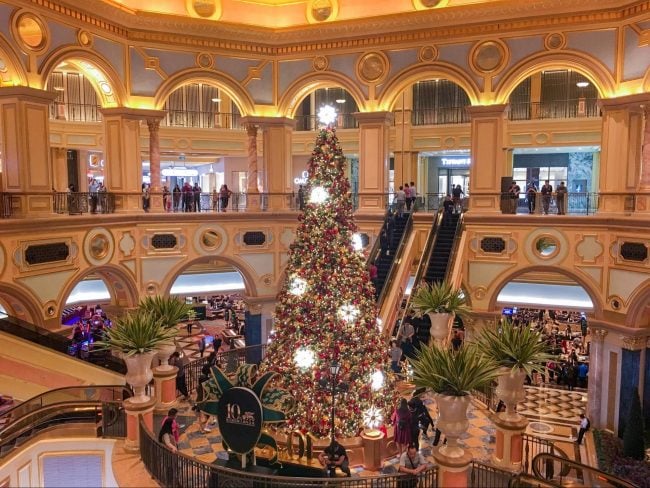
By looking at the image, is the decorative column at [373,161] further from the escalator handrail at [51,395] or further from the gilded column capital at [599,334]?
the escalator handrail at [51,395]

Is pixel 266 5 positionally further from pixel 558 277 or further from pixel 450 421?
pixel 450 421

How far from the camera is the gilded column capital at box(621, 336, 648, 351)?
1377 centimetres

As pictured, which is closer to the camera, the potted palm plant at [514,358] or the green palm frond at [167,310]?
the potted palm plant at [514,358]

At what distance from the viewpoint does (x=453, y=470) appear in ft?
21.7

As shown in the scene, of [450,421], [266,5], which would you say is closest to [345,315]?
[450,421]

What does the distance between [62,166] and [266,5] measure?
10.3m

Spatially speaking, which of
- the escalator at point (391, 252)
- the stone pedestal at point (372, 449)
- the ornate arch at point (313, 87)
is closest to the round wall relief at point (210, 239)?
the ornate arch at point (313, 87)

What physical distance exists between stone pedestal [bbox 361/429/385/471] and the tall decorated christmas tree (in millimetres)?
178

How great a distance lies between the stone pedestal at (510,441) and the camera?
334 inches

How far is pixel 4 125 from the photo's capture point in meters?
12.4

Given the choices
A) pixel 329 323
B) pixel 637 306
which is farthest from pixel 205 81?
pixel 637 306

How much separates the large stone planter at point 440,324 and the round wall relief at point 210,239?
768 centimetres

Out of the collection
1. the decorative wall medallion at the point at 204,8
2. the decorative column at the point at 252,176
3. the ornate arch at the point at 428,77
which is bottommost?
the decorative column at the point at 252,176

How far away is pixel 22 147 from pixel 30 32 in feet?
8.34
